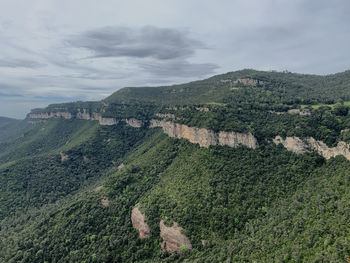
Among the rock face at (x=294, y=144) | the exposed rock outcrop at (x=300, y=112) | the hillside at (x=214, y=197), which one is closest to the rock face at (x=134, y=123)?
the hillside at (x=214, y=197)

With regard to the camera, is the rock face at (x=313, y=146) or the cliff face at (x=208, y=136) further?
the cliff face at (x=208, y=136)

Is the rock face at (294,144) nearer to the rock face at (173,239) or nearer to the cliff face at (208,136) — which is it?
the cliff face at (208,136)

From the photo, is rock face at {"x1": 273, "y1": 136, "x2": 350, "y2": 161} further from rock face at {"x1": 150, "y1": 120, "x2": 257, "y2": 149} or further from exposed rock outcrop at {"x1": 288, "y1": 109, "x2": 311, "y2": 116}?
exposed rock outcrop at {"x1": 288, "y1": 109, "x2": 311, "y2": 116}

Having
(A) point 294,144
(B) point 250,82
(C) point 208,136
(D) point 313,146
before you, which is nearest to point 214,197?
(C) point 208,136

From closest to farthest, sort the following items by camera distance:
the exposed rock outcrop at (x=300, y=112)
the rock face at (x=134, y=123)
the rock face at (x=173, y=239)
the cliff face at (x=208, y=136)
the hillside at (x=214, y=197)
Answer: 1. the hillside at (x=214, y=197)
2. the rock face at (x=173, y=239)
3. the cliff face at (x=208, y=136)
4. the exposed rock outcrop at (x=300, y=112)
5. the rock face at (x=134, y=123)

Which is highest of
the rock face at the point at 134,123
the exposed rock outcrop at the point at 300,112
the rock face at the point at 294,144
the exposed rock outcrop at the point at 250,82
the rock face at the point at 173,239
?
the exposed rock outcrop at the point at 250,82

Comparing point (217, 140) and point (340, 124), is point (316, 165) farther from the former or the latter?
point (217, 140)

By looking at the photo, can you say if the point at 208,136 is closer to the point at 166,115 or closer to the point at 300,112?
the point at 300,112

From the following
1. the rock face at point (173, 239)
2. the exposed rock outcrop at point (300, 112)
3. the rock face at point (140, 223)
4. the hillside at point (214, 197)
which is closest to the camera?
the hillside at point (214, 197)
